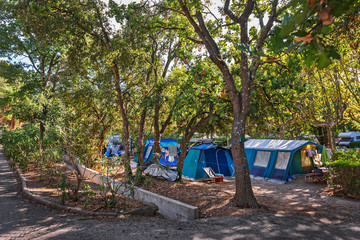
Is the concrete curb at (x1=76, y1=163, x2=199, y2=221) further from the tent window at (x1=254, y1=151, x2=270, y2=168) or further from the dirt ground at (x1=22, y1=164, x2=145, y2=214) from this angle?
the tent window at (x1=254, y1=151, x2=270, y2=168)

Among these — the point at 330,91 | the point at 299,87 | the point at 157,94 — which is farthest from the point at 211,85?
the point at 330,91

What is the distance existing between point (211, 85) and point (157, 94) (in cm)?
211

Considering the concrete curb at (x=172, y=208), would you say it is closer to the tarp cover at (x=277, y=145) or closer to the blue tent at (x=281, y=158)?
the blue tent at (x=281, y=158)

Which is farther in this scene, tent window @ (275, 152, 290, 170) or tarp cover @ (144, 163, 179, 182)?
tent window @ (275, 152, 290, 170)

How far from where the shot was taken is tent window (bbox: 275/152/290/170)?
11438mm

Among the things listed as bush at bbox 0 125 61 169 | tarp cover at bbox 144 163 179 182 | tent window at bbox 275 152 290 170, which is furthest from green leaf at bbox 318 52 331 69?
tent window at bbox 275 152 290 170

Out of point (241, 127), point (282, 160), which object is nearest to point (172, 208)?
point (241, 127)

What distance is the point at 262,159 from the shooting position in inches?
490

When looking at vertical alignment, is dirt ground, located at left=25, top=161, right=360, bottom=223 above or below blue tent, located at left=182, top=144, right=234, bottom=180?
below

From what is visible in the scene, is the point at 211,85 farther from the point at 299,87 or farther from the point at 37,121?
the point at 37,121

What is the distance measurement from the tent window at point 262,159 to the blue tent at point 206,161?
1416 millimetres

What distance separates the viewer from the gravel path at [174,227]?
13.2 ft

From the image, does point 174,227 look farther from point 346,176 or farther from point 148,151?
point 148,151

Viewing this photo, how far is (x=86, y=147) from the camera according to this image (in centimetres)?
1204
